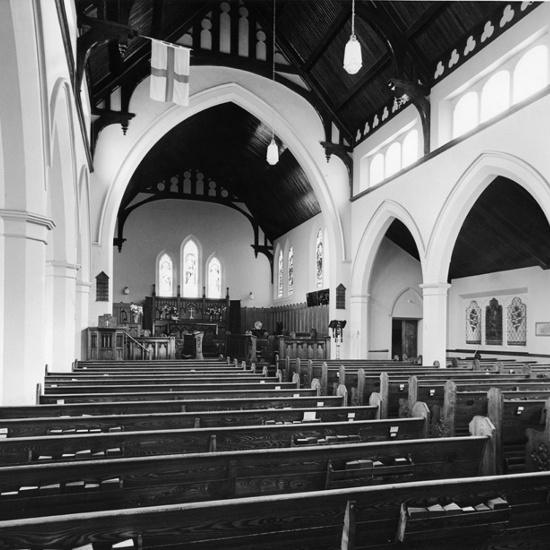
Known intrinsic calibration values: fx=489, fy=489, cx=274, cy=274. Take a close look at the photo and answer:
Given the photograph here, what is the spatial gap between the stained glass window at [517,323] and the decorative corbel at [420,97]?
5.56 metres

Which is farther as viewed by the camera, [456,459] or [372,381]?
[372,381]

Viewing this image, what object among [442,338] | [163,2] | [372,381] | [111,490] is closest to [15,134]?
[111,490]

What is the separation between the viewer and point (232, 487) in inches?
105

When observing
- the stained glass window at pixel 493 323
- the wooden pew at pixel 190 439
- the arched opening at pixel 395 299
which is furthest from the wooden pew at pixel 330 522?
the arched opening at pixel 395 299

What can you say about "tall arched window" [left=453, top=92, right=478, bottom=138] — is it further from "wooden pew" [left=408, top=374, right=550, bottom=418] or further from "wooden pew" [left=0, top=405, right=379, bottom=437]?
"wooden pew" [left=0, top=405, right=379, bottom=437]

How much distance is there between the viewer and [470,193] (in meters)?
11.1

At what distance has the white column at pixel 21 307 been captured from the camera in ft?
17.8

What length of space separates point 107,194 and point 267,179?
8.52m

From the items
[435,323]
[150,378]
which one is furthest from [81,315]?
[435,323]

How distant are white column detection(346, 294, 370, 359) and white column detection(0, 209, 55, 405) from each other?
11340 mm

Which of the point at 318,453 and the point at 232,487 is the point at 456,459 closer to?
the point at 318,453

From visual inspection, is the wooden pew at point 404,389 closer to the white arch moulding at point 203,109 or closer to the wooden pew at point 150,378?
the wooden pew at point 150,378

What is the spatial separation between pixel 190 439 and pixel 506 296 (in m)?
13.8

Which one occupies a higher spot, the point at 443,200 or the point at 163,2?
the point at 163,2
